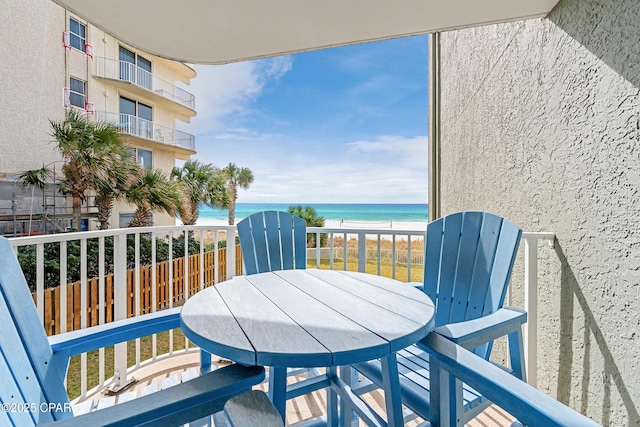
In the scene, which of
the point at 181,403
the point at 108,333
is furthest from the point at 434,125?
the point at 181,403

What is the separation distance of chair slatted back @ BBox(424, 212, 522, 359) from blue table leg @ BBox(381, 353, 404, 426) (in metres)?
0.60

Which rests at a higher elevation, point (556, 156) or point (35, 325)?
point (556, 156)

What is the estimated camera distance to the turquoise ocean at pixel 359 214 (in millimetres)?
26062

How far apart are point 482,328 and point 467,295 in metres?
0.69

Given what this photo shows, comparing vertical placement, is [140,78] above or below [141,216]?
above

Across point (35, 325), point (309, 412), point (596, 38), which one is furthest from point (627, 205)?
point (35, 325)

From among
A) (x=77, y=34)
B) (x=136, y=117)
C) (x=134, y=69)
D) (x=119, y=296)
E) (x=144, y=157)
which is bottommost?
(x=119, y=296)

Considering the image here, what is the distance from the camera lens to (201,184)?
12586 millimetres

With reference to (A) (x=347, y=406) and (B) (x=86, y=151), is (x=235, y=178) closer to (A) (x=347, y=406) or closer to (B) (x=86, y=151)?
(B) (x=86, y=151)

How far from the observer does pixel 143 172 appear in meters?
9.27

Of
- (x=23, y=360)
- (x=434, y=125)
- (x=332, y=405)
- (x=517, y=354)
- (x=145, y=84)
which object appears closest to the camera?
(x=23, y=360)

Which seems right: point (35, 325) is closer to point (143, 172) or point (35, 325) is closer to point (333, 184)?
point (143, 172)

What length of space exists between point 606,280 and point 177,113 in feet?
52.4

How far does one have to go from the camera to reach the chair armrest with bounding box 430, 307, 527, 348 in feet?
3.24
